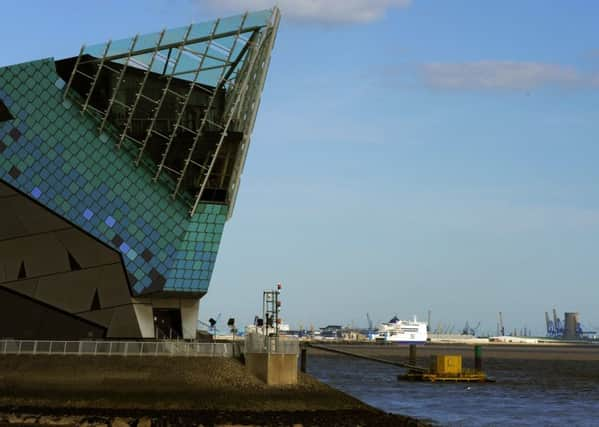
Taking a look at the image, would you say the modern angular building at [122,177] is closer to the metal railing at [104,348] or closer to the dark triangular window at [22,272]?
the dark triangular window at [22,272]

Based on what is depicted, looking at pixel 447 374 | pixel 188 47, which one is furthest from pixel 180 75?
pixel 447 374

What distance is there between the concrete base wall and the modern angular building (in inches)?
550

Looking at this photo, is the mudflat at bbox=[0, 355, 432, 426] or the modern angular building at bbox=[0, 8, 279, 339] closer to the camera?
the mudflat at bbox=[0, 355, 432, 426]

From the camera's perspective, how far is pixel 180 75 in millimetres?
81250

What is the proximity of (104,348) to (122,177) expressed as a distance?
15.5 metres

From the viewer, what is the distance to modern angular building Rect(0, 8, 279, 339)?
78.2 m

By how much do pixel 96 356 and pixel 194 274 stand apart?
45.5 ft

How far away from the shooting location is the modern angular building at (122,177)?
78188 mm

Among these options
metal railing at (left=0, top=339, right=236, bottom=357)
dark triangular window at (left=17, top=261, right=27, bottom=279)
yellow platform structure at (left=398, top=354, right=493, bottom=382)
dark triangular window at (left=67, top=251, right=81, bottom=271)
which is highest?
dark triangular window at (left=67, top=251, right=81, bottom=271)

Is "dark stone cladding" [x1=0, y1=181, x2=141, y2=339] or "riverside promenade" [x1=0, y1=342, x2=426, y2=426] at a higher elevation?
"dark stone cladding" [x1=0, y1=181, x2=141, y2=339]

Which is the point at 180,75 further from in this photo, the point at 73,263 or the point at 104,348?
the point at 104,348

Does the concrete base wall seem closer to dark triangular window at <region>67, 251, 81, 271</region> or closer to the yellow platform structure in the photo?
dark triangular window at <region>67, 251, 81, 271</region>

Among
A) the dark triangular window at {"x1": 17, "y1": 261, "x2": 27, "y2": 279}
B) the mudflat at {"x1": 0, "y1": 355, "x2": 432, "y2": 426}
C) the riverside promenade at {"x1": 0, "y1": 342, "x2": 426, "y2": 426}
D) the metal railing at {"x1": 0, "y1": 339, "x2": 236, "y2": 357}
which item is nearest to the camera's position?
the riverside promenade at {"x1": 0, "y1": 342, "x2": 426, "y2": 426}

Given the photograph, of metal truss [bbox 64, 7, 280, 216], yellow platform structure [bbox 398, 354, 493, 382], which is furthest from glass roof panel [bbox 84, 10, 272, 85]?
yellow platform structure [bbox 398, 354, 493, 382]
